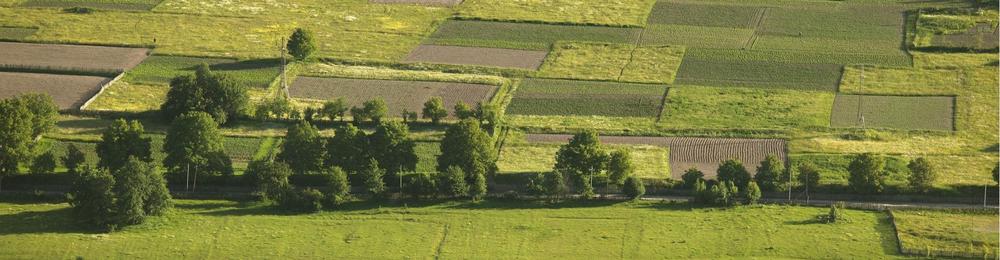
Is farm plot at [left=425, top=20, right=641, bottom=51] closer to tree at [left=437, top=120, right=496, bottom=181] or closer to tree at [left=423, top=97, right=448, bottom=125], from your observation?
tree at [left=423, top=97, right=448, bottom=125]

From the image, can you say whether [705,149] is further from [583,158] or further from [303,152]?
[303,152]

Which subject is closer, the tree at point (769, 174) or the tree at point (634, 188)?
the tree at point (634, 188)

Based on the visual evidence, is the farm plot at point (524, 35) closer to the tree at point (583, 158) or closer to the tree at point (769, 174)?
the tree at point (583, 158)

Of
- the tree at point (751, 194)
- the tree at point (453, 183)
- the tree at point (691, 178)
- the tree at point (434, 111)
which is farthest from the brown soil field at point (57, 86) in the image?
the tree at point (751, 194)

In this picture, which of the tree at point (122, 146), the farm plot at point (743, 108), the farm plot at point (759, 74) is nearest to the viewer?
the tree at point (122, 146)

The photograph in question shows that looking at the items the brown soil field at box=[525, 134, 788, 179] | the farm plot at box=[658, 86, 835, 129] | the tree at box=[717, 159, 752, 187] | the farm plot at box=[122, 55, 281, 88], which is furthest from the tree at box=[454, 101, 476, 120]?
the tree at box=[717, 159, 752, 187]

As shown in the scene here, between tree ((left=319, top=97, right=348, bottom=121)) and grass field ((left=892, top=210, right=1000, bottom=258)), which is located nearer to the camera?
grass field ((left=892, top=210, right=1000, bottom=258))
